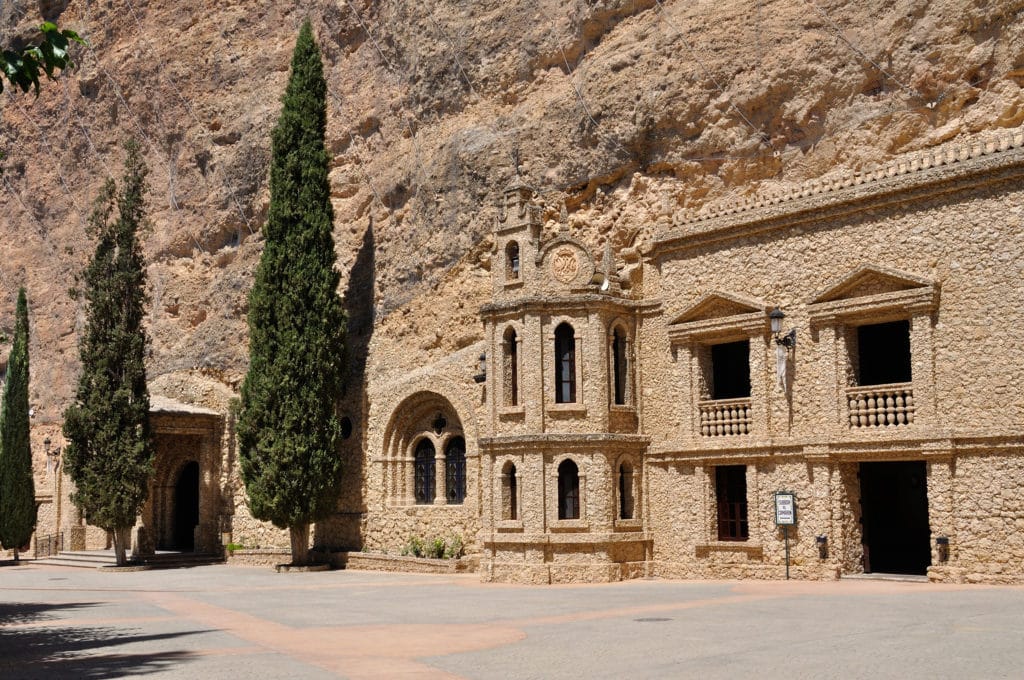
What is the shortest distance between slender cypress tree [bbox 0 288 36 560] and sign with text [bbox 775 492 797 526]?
2875cm

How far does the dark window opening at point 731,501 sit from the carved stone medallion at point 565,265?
19.3ft

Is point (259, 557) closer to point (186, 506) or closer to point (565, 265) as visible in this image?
point (186, 506)

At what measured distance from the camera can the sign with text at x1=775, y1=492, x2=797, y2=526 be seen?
74.0ft

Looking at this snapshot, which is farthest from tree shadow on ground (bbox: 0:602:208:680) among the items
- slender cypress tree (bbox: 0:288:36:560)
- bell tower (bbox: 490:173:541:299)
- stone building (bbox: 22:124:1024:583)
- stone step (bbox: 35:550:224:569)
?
slender cypress tree (bbox: 0:288:36:560)

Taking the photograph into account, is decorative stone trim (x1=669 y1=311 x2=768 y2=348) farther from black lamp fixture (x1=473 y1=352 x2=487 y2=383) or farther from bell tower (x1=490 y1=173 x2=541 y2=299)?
black lamp fixture (x1=473 y1=352 x2=487 y2=383)

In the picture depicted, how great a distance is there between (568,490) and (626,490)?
146 centimetres

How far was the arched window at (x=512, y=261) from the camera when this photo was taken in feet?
88.4

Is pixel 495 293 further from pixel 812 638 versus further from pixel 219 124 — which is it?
pixel 219 124

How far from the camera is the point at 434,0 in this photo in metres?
34.7

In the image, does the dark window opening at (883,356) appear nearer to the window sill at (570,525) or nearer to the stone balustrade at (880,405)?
the stone balustrade at (880,405)

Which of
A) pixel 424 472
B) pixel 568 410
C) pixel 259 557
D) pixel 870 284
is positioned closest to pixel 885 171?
pixel 870 284

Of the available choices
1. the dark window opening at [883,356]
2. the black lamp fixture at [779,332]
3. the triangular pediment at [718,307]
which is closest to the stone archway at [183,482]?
the triangular pediment at [718,307]

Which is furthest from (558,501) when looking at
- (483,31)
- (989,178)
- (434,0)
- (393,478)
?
(434,0)

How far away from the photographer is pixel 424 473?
30812mm
